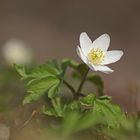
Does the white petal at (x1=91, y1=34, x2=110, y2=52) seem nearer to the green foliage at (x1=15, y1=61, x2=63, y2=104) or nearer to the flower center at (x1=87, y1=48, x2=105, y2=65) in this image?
the flower center at (x1=87, y1=48, x2=105, y2=65)

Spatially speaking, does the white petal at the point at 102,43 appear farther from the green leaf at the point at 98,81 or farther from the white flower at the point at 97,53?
the green leaf at the point at 98,81

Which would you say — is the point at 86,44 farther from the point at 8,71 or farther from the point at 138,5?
the point at 138,5

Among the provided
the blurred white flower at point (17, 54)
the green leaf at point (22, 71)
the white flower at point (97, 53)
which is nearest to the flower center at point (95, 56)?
the white flower at point (97, 53)

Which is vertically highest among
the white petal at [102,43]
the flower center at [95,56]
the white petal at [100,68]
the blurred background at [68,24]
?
the white petal at [102,43]

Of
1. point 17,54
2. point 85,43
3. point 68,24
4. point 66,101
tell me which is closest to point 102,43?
point 85,43

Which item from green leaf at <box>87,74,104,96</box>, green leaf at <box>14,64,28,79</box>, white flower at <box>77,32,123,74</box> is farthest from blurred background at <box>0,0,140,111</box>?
green leaf at <box>14,64,28,79</box>

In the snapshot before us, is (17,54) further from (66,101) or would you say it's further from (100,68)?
(100,68)

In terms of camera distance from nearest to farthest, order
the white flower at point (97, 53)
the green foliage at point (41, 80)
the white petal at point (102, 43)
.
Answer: the green foliage at point (41, 80)
the white flower at point (97, 53)
the white petal at point (102, 43)
